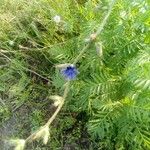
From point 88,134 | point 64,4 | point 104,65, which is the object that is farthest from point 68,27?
point 88,134

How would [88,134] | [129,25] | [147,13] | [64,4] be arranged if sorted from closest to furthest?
1. [147,13]
2. [129,25]
3. [88,134]
4. [64,4]

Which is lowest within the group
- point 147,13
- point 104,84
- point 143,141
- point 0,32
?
point 143,141

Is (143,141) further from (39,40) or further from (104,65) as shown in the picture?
(39,40)

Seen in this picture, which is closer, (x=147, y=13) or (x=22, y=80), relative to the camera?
(x=147, y=13)

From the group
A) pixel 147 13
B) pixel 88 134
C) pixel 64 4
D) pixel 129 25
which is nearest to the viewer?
pixel 147 13

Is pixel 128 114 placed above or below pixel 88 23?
below

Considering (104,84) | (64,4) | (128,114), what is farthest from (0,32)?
(128,114)
